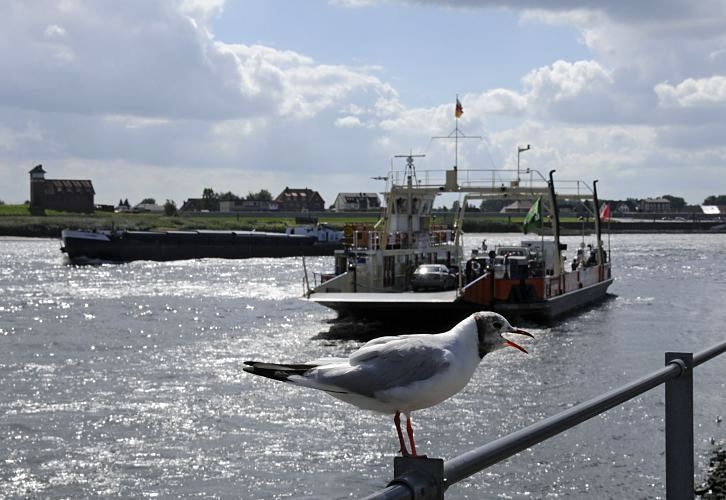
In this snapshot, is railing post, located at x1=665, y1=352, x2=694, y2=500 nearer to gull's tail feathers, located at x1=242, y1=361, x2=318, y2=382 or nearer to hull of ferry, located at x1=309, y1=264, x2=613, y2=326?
gull's tail feathers, located at x1=242, y1=361, x2=318, y2=382

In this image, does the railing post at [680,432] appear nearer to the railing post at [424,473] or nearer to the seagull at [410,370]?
the seagull at [410,370]

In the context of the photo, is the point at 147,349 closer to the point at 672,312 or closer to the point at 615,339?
the point at 615,339

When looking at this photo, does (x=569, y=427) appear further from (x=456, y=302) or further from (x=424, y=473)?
(x=456, y=302)

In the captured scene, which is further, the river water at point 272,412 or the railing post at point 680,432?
the river water at point 272,412

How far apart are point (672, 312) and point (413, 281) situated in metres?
13.9

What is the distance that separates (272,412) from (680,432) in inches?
750

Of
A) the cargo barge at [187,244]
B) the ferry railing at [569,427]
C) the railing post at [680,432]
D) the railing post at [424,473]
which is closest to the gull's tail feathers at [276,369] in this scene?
the ferry railing at [569,427]

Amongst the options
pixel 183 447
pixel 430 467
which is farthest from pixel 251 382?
pixel 430 467

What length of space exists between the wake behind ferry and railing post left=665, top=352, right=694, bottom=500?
31435mm

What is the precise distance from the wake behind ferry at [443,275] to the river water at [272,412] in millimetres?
1384

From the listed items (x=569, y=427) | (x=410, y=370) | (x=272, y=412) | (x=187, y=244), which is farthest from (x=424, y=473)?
(x=187, y=244)

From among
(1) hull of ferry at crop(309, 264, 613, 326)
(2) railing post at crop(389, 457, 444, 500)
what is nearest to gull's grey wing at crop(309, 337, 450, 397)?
(2) railing post at crop(389, 457, 444, 500)

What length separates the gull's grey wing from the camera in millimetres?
5008

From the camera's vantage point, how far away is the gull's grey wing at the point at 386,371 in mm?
5008
